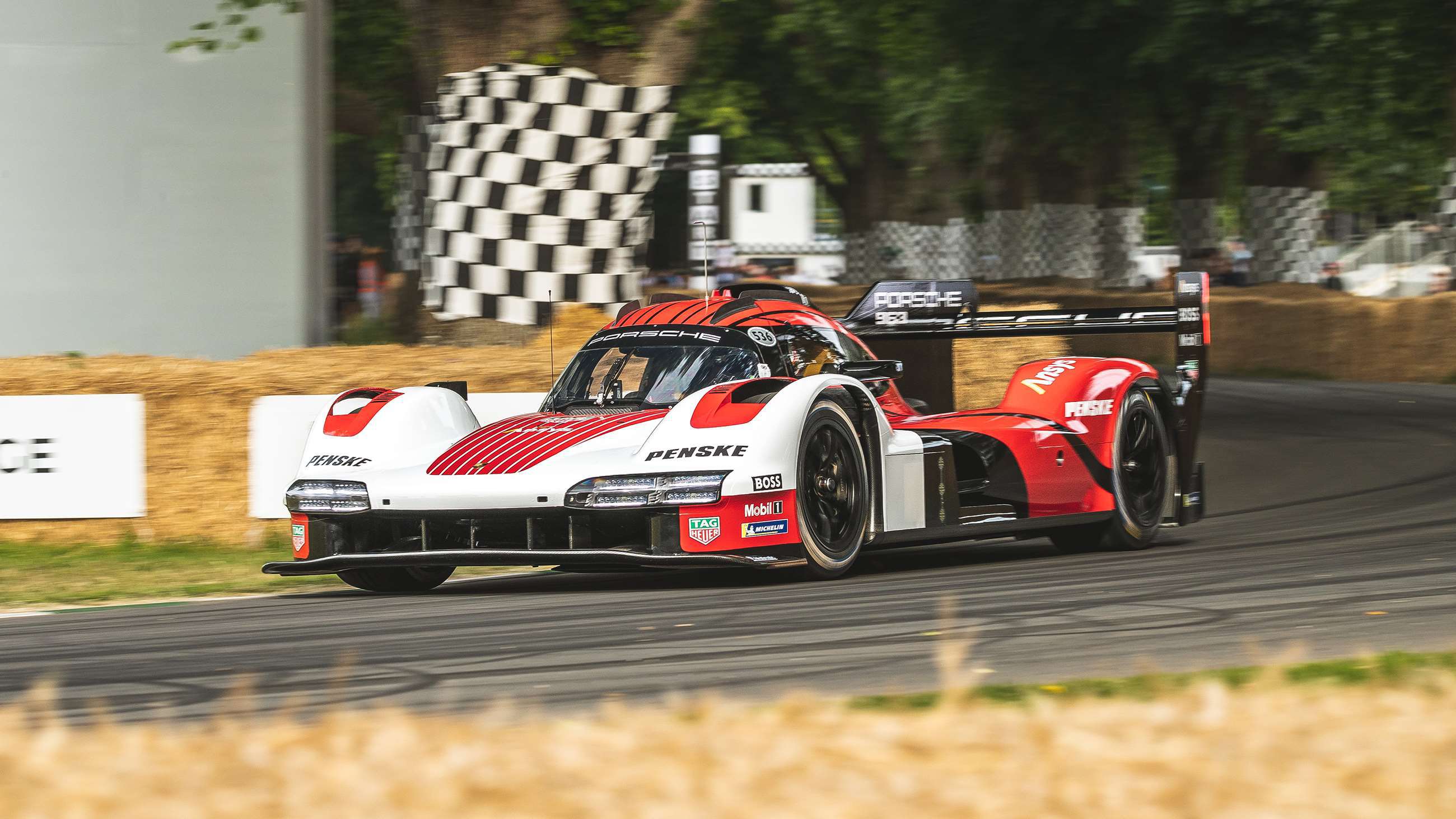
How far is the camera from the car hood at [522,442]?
7.60m

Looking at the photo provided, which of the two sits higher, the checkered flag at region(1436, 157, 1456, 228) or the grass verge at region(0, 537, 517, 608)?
the checkered flag at region(1436, 157, 1456, 228)

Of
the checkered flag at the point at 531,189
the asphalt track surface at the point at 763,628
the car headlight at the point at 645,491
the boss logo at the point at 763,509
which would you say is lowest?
the asphalt track surface at the point at 763,628

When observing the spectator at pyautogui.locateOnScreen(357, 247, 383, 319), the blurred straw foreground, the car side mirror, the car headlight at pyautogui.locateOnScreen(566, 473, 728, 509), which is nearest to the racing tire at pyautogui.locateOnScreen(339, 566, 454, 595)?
the car headlight at pyautogui.locateOnScreen(566, 473, 728, 509)

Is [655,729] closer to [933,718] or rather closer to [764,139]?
[933,718]

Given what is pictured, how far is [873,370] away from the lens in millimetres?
8375

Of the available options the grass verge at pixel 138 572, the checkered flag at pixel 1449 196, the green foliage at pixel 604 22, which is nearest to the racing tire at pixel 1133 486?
the grass verge at pixel 138 572

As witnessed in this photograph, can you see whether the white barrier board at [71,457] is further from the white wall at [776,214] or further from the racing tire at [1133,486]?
the white wall at [776,214]

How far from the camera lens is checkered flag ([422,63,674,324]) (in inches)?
486

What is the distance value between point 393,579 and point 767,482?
6.61 ft

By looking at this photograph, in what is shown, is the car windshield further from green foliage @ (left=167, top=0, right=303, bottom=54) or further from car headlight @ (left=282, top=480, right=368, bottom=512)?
green foliage @ (left=167, top=0, right=303, bottom=54)

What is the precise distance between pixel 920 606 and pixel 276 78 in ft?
30.1

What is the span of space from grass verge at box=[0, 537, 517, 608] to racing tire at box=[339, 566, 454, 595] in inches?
10.9

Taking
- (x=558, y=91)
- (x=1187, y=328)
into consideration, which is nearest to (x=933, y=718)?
(x=1187, y=328)

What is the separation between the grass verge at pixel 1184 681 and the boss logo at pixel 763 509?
264cm
